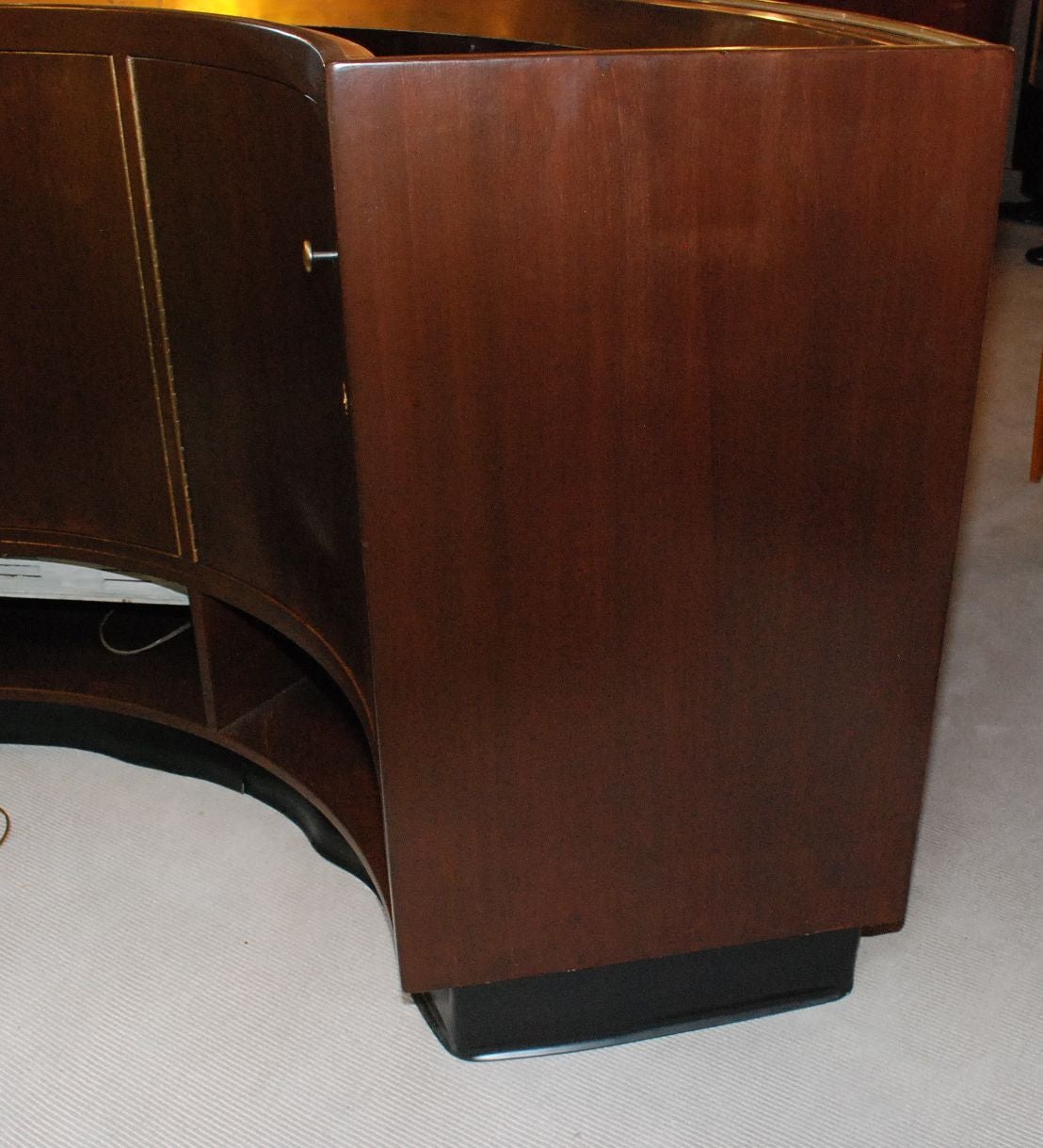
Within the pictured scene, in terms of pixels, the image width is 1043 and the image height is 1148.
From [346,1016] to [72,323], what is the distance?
2.79 feet

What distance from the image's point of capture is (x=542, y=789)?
1376mm

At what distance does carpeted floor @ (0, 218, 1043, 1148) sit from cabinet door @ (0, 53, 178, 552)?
0.47 metres

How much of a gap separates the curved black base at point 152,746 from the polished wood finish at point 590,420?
372 millimetres

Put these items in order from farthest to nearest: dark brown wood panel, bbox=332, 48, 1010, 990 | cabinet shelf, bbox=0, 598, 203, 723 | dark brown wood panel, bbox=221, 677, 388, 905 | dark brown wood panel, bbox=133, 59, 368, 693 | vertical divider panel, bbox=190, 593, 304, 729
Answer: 1. cabinet shelf, bbox=0, 598, 203, 723
2. vertical divider panel, bbox=190, 593, 304, 729
3. dark brown wood panel, bbox=221, 677, 388, 905
4. dark brown wood panel, bbox=133, 59, 368, 693
5. dark brown wood panel, bbox=332, 48, 1010, 990

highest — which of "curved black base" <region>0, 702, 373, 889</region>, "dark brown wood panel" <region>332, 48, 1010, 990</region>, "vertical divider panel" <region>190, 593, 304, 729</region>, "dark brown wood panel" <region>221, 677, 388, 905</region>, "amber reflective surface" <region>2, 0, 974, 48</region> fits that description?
"amber reflective surface" <region>2, 0, 974, 48</region>

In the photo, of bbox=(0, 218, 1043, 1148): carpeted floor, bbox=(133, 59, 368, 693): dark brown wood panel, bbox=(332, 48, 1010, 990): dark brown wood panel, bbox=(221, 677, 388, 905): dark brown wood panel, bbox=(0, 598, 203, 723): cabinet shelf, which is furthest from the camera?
bbox=(0, 598, 203, 723): cabinet shelf

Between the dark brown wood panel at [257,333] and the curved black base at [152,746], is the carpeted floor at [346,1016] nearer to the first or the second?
the curved black base at [152,746]

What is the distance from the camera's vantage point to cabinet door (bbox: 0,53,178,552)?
4.89 feet

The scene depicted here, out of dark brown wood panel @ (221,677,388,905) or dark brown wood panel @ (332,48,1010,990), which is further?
dark brown wood panel @ (221,677,388,905)

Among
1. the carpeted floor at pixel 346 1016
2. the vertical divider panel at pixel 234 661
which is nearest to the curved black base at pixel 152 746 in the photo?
the carpeted floor at pixel 346 1016

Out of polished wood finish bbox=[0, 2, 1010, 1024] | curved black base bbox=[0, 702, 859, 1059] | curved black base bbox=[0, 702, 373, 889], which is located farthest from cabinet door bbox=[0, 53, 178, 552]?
curved black base bbox=[0, 702, 859, 1059]

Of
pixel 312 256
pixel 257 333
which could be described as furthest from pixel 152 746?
pixel 312 256

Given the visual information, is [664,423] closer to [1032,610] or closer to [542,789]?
[542,789]

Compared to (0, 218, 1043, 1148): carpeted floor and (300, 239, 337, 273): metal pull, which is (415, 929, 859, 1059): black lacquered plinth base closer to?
(0, 218, 1043, 1148): carpeted floor
